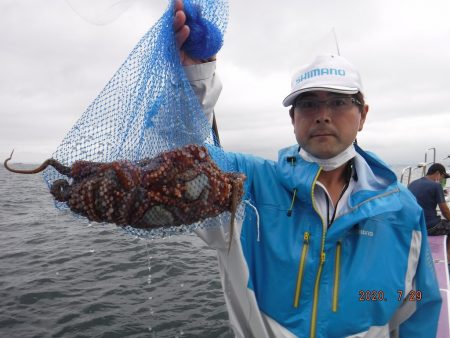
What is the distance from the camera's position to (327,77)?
2801 mm

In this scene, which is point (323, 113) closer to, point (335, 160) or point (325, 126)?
point (325, 126)

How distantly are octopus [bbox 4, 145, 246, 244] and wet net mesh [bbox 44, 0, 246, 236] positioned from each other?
0.26 metres

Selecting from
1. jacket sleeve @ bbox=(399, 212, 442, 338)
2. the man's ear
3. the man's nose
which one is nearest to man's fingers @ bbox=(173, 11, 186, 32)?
the man's nose

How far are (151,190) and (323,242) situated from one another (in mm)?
1582

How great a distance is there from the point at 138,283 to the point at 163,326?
87.9 inches

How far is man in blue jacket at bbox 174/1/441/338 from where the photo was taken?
2789 millimetres

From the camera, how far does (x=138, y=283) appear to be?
9.19 meters

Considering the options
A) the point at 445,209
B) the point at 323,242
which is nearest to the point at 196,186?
the point at 323,242

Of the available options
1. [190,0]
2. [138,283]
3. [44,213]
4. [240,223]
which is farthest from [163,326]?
[44,213]

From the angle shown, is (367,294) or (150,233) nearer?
(150,233)

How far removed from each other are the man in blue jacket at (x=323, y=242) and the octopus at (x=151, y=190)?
0.75m

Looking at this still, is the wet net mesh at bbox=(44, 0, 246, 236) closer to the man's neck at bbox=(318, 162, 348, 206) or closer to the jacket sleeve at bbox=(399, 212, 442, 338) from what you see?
the man's neck at bbox=(318, 162, 348, 206)

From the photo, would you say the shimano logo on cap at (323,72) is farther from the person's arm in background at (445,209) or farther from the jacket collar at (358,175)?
the person's arm in background at (445,209)

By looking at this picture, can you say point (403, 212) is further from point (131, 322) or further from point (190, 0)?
point (131, 322)
